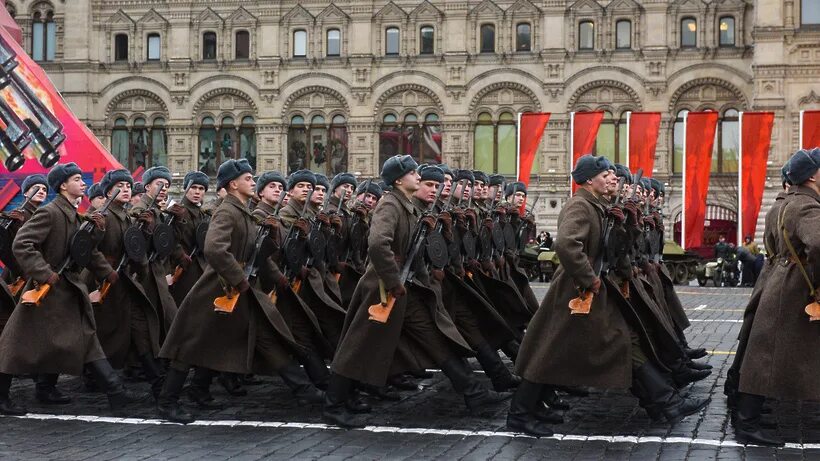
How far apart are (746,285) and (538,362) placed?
82.1 ft

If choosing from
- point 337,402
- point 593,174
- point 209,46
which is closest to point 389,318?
point 337,402

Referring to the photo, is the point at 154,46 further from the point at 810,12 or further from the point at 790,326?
the point at 790,326

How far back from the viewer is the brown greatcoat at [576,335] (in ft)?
27.3

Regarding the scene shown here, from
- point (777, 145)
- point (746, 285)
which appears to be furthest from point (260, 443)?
point (777, 145)

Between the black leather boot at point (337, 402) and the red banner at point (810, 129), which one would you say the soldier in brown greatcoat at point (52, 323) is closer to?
the black leather boot at point (337, 402)

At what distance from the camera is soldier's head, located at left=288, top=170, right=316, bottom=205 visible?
11.3 metres

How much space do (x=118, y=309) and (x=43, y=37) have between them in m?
38.9

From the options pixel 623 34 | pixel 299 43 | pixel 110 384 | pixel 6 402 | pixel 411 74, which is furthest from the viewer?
pixel 299 43

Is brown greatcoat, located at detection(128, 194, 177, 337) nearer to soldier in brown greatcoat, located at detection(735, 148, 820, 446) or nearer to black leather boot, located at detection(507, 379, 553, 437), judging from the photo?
black leather boot, located at detection(507, 379, 553, 437)

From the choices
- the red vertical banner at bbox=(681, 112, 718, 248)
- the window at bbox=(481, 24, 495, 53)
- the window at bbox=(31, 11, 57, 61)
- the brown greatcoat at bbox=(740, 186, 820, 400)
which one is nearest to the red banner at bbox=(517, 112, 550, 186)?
the red vertical banner at bbox=(681, 112, 718, 248)

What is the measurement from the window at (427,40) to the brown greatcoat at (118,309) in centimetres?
3406

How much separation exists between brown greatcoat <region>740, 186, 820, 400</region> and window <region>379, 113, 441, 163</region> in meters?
36.0

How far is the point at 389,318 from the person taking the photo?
29.5ft

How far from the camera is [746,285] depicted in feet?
105
